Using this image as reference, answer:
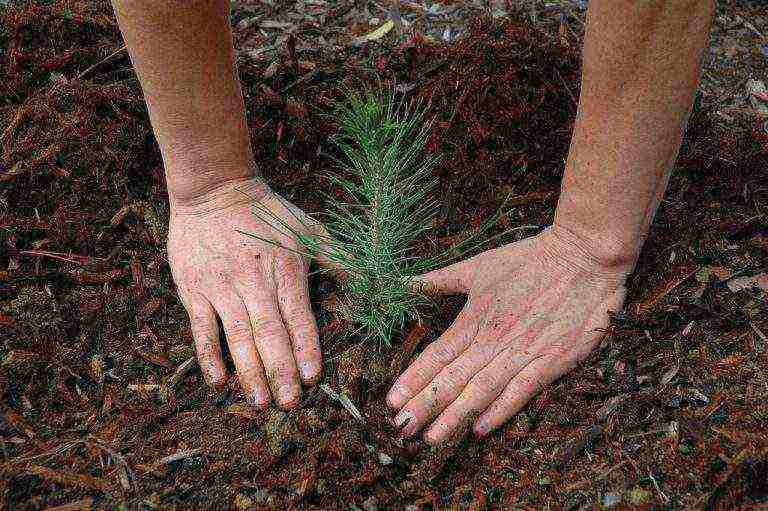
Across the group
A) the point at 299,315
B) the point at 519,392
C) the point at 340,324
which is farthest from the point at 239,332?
the point at 519,392

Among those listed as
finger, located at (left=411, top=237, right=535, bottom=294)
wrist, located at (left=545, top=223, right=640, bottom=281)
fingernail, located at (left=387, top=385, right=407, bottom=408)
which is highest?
wrist, located at (left=545, top=223, right=640, bottom=281)

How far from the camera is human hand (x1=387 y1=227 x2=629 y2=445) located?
1.58 m

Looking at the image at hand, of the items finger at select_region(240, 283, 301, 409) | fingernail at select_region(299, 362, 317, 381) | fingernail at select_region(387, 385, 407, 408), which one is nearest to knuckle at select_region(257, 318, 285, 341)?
finger at select_region(240, 283, 301, 409)

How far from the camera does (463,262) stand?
1.79 meters

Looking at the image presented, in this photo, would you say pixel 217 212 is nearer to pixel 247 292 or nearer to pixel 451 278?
pixel 247 292

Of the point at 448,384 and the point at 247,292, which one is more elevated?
the point at 247,292

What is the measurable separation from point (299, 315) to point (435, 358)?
38cm

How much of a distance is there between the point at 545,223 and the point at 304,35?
1.40 meters

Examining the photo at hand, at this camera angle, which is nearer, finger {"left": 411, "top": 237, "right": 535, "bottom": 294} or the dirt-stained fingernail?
the dirt-stained fingernail

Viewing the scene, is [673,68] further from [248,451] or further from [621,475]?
[248,451]

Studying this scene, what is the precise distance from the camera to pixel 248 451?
1.53 m

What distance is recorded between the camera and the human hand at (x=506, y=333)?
62.0 inches

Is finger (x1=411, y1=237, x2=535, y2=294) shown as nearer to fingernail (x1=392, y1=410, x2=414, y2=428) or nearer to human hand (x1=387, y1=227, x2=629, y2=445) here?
human hand (x1=387, y1=227, x2=629, y2=445)

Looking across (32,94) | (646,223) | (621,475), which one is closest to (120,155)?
(32,94)
